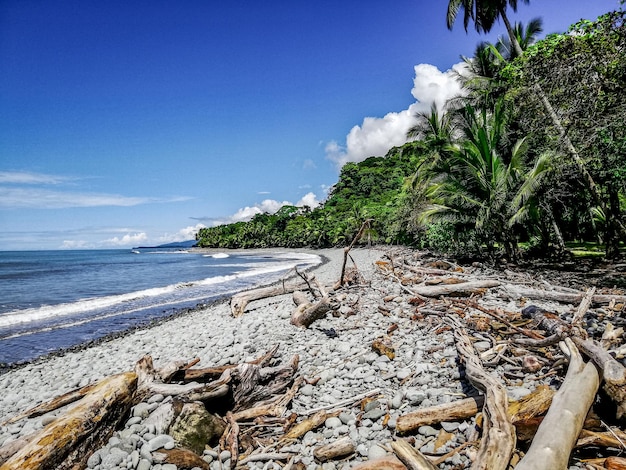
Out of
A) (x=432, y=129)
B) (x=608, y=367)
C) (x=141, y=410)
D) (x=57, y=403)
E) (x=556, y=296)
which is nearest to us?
(x=608, y=367)

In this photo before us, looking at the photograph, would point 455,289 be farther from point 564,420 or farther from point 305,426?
point 564,420

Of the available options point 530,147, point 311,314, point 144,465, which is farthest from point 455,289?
point 530,147

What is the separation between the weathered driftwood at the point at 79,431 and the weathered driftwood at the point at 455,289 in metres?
7.09

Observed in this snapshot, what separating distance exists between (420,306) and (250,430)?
16.5 ft

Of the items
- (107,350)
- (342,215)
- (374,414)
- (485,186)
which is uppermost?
(342,215)

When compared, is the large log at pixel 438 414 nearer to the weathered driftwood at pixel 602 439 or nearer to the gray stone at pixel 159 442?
the weathered driftwood at pixel 602 439

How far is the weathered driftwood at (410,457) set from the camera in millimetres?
2744

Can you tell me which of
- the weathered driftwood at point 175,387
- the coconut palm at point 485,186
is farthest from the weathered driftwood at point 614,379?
the coconut palm at point 485,186

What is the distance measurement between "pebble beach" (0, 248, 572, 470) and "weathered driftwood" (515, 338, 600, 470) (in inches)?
26.4

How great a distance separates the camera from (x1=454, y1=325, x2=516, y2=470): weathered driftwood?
2.59 metres

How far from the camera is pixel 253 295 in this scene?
12.3 metres

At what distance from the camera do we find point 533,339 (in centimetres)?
492

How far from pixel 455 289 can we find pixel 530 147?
11.9 m

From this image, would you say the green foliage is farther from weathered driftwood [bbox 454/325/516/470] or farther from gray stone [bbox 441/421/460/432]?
gray stone [bbox 441/421/460/432]
